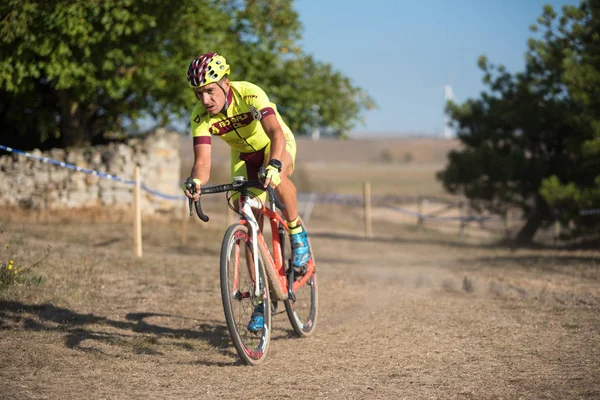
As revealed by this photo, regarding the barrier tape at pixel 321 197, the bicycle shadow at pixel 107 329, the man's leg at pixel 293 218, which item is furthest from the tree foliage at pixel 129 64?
the man's leg at pixel 293 218

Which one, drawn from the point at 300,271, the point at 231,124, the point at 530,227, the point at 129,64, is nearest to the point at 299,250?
the point at 300,271

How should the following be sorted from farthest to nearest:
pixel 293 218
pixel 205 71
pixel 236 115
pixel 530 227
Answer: pixel 530 227 < pixel 293 218 < pixel 236 115 < pixel 205 71

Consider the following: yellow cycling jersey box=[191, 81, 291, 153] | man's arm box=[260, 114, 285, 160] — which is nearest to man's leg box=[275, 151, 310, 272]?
man's arm box=[260, 114, 285, 160]

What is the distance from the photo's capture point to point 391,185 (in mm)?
62344

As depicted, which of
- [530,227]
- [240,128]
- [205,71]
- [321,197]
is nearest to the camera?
[205,71]

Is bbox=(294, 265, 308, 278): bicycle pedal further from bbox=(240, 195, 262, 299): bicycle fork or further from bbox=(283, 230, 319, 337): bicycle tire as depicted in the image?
bbox=(240, 195, 262, 299): bicycle fork

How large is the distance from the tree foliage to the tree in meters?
3.64

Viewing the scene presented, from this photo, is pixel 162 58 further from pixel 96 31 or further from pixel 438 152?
pixel 438 152

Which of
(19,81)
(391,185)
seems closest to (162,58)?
(19,81)

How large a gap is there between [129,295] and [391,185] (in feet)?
→ 181

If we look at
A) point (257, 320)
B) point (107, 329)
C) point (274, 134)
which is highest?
point (274, 134)

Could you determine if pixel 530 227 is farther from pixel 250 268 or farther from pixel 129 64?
pixel 250 268

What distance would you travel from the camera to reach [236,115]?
5641mm

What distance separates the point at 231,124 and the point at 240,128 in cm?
9
